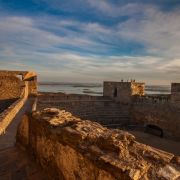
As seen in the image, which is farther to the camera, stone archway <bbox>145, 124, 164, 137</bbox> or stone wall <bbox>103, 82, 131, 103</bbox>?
stone wall <bbox>103, 82, 131, 103</bbox>

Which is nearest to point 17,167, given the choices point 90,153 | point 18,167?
point 18,167

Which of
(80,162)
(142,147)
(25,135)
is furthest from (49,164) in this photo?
(142,147)

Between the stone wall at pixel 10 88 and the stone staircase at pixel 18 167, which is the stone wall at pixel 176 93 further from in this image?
the stone staircase at pixel 18 167

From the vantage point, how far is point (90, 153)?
2.92 metres

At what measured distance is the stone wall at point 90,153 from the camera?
2.45 metres

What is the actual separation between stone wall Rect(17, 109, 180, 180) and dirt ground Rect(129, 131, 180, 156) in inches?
489

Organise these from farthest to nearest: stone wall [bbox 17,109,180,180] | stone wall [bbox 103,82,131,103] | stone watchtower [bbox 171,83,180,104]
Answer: stone wall [bbox 103,82,131,103] → stone watchtower [bbox 171,83,180,104] → stone wall [bbox 17,109,180,180]

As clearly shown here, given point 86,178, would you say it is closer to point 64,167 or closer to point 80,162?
point 80,162

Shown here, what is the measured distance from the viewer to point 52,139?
3943 millimetres

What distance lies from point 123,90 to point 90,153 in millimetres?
18772

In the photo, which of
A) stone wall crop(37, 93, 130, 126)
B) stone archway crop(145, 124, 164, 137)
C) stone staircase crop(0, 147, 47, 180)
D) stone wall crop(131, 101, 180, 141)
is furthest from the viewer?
stone wall crop(37, 93, 130, 126)

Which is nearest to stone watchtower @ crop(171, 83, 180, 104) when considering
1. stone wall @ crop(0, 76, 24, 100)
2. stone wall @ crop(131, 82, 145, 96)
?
stone wall @ crop(131, 82, 145, 96)

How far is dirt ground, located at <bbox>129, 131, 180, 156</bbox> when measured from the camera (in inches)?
593

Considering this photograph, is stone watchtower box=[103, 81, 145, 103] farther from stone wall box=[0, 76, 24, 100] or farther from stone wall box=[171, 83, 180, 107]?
stone wall box=[0, 76, 24, 100]
